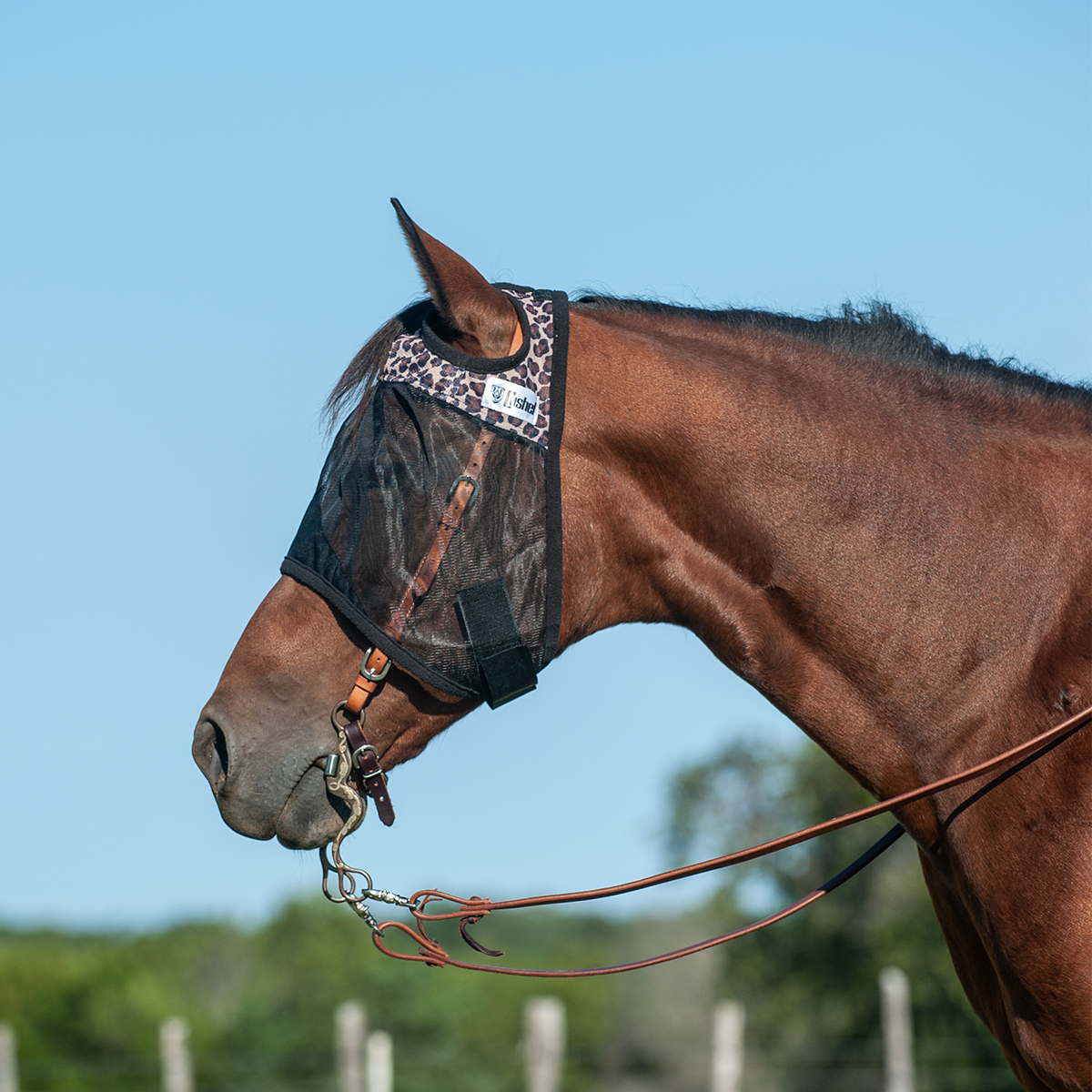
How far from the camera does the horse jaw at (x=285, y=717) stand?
267 centimetres

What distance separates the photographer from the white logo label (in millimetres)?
2666

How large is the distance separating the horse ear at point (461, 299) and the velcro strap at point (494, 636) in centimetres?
54

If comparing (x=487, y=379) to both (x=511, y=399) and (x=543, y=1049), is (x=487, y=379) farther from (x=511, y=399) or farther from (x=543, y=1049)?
(x=543, y=1049)

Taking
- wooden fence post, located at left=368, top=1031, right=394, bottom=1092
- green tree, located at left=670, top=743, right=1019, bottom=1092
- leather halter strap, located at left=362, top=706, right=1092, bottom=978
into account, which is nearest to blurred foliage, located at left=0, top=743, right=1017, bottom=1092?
green tree, located at left=670, top=743, right=1019, bottom=1092

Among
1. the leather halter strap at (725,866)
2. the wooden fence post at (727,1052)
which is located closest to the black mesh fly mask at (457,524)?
the leather halter strap at (725,866)

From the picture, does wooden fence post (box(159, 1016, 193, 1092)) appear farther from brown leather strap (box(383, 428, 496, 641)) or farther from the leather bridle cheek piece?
brown leather strap (box(383, 428, 496, 641))

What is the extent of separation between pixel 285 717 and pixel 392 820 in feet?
1.15

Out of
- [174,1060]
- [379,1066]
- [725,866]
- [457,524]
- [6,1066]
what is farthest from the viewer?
[6,1066]

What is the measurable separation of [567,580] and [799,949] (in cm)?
1992

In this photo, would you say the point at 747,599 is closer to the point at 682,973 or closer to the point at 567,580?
the point at 567,580

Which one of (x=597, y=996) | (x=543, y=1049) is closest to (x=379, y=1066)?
(x=543, y=1049)

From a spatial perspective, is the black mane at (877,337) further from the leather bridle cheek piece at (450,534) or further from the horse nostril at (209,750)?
the horse nostril at (209,750)

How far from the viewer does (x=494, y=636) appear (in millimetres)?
2686

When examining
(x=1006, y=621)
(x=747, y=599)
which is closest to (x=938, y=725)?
(x=1006, y=621)
